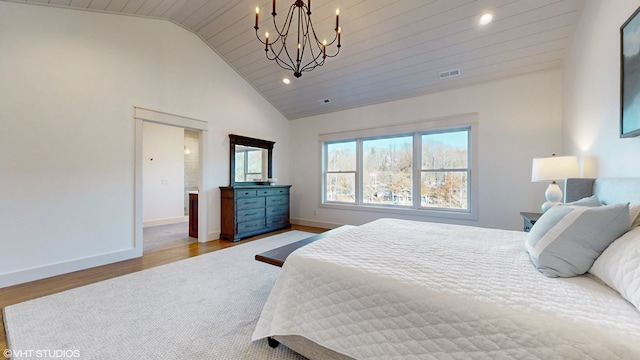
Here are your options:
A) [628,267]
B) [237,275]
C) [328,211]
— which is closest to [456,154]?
[328,211]

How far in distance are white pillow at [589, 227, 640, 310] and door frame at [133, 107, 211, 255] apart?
4481 mm

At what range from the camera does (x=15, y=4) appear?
259cm

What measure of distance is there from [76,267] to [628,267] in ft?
15.1

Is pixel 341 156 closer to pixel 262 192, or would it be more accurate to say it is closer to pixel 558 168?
pixel 262 192

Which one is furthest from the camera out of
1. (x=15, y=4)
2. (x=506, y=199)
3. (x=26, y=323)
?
(x=506, y=199)

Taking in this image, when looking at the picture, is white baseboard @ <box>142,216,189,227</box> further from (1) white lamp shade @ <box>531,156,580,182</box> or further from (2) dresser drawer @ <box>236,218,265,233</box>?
(1) white lamp shade @ <box>531,156,580,182</box>

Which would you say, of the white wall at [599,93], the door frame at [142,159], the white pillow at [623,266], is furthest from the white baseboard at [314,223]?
the white pillow at [623,266]

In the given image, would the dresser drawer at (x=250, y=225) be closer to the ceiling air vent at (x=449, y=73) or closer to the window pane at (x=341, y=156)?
the window pane at (x=341, y=156)

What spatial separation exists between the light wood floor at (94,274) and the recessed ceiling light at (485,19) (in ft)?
14.9

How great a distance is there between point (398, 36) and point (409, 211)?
281 centimetres

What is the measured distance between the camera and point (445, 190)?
4.26m

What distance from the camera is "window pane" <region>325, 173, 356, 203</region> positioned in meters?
5.33

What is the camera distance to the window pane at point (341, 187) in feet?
17.5

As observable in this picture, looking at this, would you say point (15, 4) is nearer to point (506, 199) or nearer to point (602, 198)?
point (602, 198)
